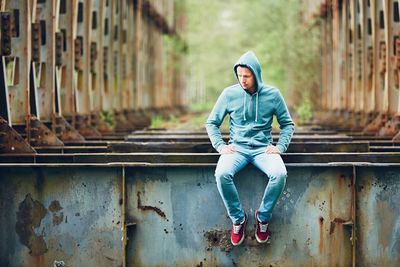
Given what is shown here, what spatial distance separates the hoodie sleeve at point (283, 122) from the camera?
22.9 ft

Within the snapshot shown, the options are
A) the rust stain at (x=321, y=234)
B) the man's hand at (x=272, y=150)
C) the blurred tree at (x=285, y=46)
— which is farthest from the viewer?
the blurred tree at (x=285, y=46)

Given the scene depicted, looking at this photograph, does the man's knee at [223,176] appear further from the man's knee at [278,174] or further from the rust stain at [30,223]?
the rust stain at [30,223]

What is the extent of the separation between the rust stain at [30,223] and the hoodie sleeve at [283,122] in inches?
94.2

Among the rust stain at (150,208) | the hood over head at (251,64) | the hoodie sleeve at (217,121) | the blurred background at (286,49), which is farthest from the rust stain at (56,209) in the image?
the blurred background at (286,49)

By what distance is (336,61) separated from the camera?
23.7m

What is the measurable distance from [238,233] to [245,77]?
1.46 meters

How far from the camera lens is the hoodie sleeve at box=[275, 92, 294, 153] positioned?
6.97 meters

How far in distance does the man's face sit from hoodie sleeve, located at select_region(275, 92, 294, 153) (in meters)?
0.33

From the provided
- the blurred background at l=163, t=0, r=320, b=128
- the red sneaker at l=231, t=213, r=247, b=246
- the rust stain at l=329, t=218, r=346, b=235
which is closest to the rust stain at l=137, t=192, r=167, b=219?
the red sneaker at l=231, t=213, r=247, b=246

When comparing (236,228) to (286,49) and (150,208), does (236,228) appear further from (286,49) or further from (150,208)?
(286,49)

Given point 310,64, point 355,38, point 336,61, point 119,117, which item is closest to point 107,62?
point 119,117

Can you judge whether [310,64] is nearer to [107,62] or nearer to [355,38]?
[355,38]

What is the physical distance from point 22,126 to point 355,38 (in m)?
10.9

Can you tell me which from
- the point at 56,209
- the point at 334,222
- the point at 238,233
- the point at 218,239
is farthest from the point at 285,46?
the point at 238,233
